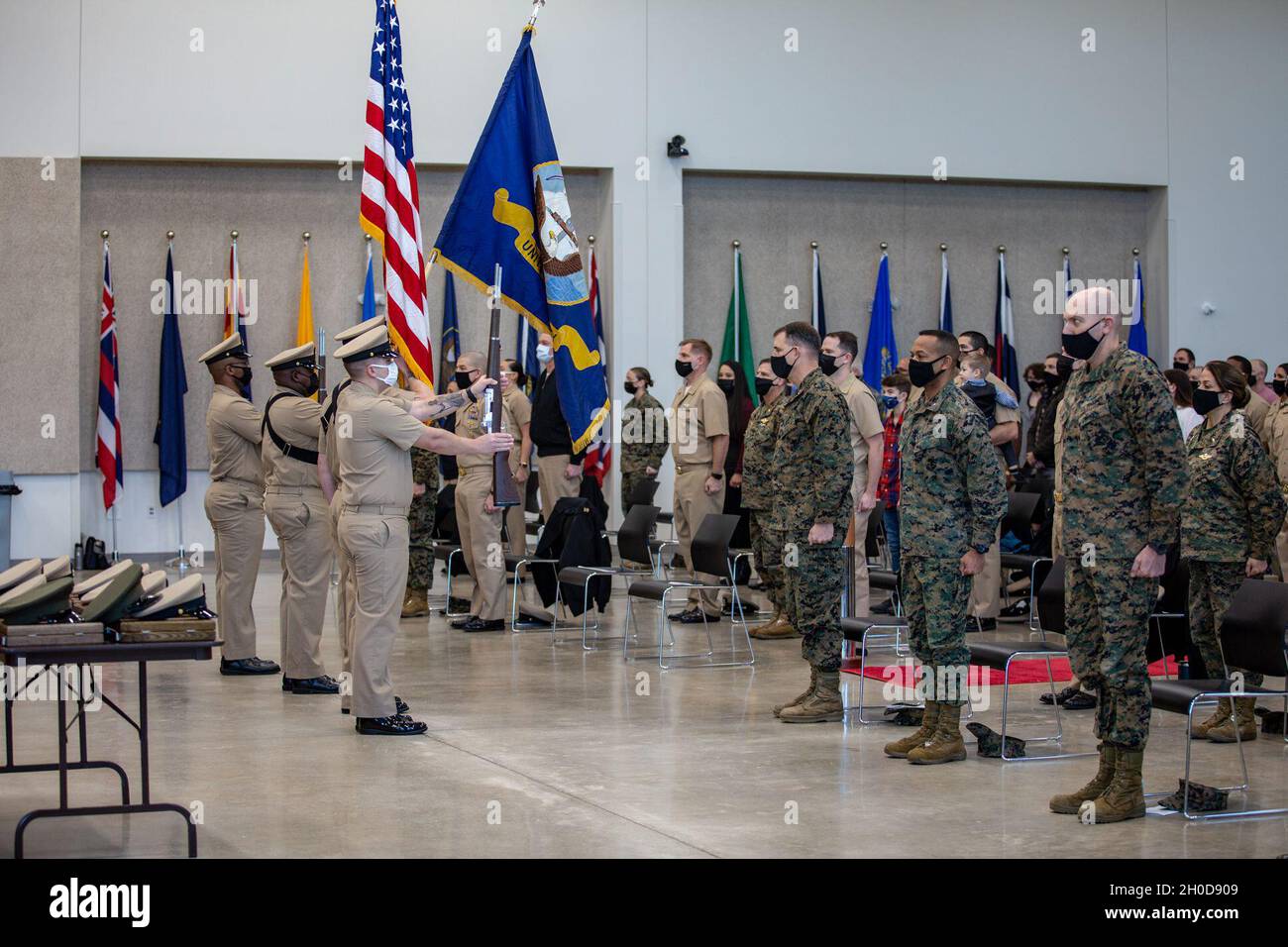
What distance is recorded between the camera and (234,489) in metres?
8.36

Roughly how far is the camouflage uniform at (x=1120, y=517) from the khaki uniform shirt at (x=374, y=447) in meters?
2.88

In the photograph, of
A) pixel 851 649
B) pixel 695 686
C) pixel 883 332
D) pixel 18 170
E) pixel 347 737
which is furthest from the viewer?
pixel 883 332

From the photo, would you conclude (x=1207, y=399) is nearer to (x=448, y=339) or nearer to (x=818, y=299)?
(x=818, y=299)

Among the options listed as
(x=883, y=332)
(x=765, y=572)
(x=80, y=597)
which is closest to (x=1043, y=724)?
(x=765, y=572)

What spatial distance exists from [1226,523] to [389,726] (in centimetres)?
386

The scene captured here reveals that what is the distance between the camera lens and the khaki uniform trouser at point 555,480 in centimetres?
1053

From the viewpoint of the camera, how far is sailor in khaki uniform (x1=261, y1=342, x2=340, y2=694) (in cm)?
777

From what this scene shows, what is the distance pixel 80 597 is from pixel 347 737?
1991 millimetres

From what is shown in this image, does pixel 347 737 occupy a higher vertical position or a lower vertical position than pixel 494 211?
lower

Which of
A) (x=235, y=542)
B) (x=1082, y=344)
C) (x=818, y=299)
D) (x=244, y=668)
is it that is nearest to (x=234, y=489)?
(x=235, y=542)

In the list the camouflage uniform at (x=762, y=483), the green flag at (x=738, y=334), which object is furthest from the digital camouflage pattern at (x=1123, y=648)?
the green flag at (x=738, y=334)

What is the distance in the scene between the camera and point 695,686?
8.05 m

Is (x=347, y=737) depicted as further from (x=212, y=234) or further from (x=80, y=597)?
(x=212, y=234)

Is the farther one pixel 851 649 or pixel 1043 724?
pixel 851 649
